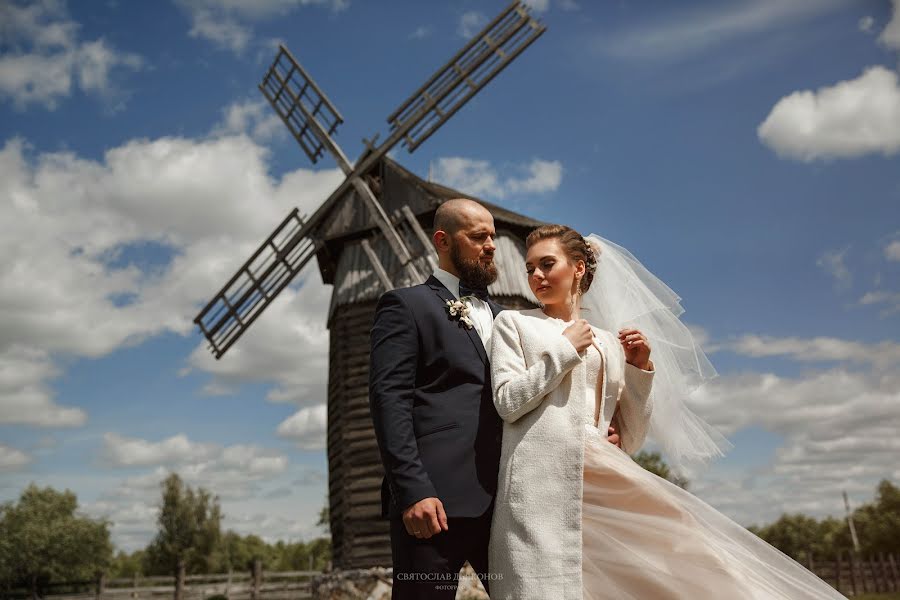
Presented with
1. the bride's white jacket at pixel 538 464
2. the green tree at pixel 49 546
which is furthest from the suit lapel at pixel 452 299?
the green tree at pixel 49 546

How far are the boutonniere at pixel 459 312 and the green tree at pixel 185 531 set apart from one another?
44.1 metres

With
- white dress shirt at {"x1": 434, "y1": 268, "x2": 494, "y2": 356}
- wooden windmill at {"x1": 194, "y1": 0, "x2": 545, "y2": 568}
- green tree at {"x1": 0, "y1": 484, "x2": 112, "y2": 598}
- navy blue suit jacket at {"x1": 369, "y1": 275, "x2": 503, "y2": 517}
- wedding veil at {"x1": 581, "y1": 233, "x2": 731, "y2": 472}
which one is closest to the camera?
navy blue suit jacket at {"x1": 369, "y1": 275, "x2": 503, "y2": 517}

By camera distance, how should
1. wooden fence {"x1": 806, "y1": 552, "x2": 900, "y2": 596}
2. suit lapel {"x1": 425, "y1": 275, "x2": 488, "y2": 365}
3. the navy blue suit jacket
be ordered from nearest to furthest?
the navy blue suit jacket
suit lapel {"x1": 425, "y1": 275, "x2": 488, "y2": 365}
wooden fence {"x1": 806, "y1": 552, "x2": 900, "y2": 596}

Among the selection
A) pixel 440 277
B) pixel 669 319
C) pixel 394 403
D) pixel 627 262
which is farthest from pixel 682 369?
pixel 394 403

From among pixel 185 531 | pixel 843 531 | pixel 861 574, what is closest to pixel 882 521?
pixel 843 531

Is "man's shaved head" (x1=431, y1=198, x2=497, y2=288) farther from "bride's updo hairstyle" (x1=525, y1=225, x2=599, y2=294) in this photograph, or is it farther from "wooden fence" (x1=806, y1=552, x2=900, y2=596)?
"wooden fence" (x1=806, y1=552, x2=900, y2=596)

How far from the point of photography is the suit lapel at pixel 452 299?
9.56 ft

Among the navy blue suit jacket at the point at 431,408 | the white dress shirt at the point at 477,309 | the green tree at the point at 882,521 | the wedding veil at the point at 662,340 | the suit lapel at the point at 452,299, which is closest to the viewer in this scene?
the navy blue suit jacket at the point at 431,408

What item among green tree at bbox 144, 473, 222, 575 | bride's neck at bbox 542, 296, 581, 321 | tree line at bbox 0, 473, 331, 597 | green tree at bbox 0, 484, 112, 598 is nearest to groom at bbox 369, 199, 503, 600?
bride's neck at bbox 542, 296, 581, 321

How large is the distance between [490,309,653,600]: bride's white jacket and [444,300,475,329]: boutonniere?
A: 19 cm

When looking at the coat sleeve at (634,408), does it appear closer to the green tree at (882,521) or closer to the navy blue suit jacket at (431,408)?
the navy blue suit jacket at (431,408)

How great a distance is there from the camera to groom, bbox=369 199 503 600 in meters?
2.58

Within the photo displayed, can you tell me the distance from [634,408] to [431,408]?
902 millimetres

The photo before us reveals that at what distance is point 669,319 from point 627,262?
332mm
